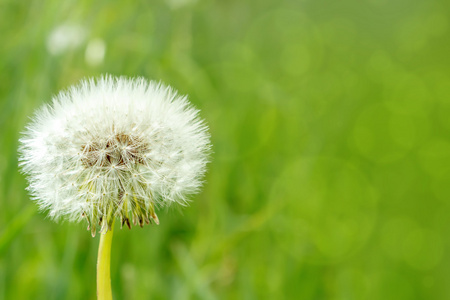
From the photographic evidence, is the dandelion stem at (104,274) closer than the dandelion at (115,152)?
Yes

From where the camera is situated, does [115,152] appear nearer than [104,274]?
No

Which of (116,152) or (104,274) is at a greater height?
(116,152)

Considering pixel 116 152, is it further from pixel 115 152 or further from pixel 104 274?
pixel 104 274

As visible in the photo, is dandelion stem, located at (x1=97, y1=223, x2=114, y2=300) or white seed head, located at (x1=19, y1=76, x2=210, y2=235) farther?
white seed head, located at (x1=19, y1=76, x2=210, y2=235)

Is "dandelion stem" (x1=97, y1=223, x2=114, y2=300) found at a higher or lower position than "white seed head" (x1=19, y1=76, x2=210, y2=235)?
lower

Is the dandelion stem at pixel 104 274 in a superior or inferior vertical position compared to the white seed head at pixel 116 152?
inferior

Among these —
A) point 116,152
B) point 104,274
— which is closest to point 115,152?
point 116,152

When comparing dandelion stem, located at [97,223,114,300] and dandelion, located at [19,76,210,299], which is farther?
dandelion, located at [19,76,210,299]
